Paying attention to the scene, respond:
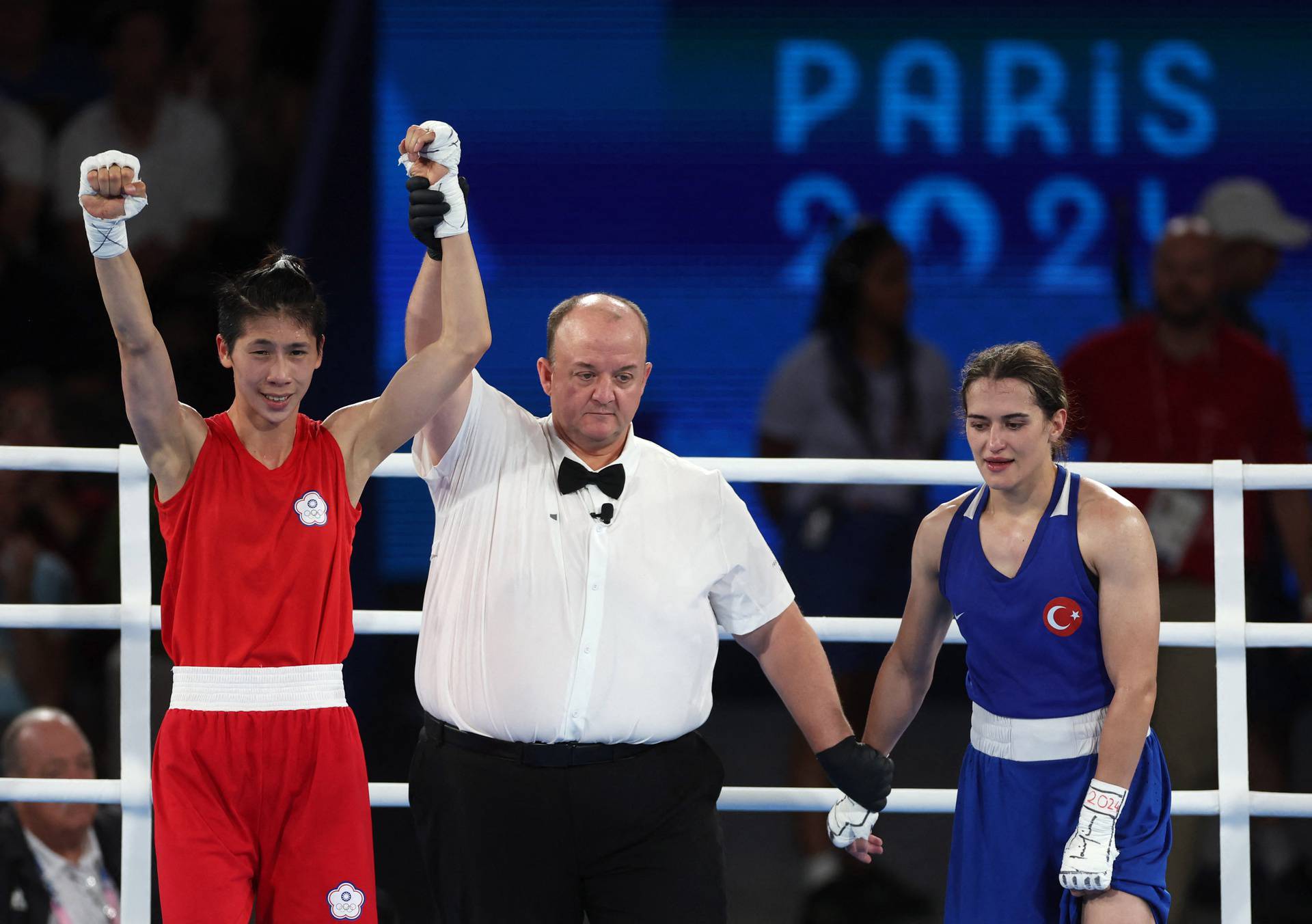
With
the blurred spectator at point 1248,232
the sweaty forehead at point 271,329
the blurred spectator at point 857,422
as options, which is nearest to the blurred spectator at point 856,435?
the blurred spectator at point 857,422

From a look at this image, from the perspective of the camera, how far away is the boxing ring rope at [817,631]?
2441 mm

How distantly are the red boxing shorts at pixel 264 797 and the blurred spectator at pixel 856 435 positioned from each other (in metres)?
2.25

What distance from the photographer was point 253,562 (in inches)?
80.0

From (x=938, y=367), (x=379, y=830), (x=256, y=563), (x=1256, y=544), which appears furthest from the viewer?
(x=379, y=830)

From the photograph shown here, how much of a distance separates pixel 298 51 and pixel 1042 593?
147 inches

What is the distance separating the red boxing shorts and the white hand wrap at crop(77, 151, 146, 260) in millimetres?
563

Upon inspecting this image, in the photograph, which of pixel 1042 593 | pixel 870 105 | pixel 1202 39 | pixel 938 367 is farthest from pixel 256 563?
pixel 1202 39

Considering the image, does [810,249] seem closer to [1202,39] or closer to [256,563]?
[1202,39]

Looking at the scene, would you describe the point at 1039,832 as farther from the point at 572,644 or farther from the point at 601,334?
the point at 601,334

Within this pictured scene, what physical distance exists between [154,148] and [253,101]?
0.36m

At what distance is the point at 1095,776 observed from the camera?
6.83ft

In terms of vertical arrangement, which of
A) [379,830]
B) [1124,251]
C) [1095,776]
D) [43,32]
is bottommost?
[379,830]

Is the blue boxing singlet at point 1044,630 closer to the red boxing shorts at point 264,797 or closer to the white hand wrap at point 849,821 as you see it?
the white hand wrap at point 849,821

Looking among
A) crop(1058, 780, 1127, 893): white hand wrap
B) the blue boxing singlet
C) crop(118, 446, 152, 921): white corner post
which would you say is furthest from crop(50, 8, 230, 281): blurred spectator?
crop(1058, 780, 1127, 893): white hand wrap
